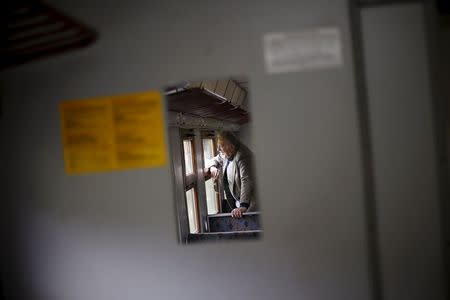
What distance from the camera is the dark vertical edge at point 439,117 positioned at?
153cm

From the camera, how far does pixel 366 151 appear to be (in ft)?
5.30

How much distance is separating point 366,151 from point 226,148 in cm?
300

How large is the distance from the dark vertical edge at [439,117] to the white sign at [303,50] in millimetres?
382

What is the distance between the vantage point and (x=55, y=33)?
1.65 meters

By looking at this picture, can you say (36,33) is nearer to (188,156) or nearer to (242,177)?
(188,156)

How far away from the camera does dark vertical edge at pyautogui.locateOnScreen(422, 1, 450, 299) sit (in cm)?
153

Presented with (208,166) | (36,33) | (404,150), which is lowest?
(208,166)

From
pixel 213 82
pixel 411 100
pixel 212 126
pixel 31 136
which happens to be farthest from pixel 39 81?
pixel 212 126

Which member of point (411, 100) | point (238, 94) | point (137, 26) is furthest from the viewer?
point (238, 94)

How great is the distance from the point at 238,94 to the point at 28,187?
12.2 feet

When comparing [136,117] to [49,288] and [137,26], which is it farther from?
[49,288]

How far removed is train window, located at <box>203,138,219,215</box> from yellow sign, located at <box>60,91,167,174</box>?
333 centimetres

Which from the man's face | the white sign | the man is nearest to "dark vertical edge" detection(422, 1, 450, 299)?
the white sign

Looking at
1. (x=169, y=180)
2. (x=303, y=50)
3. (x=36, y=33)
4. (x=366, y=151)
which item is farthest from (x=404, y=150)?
(x=36, y=33)
